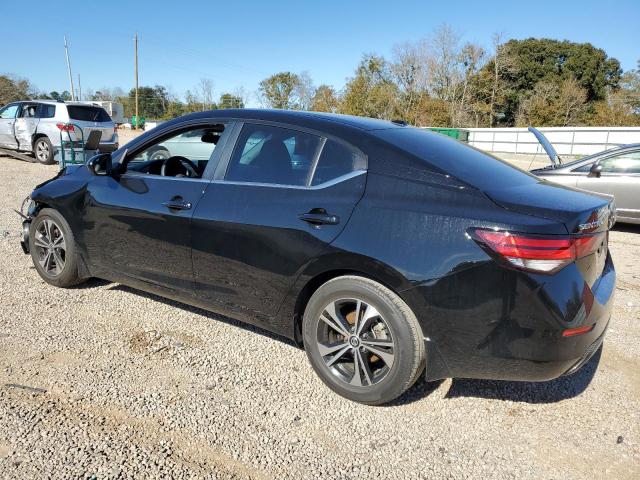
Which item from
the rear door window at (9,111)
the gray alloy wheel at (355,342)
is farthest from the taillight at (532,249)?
the rear door window at (9,111)

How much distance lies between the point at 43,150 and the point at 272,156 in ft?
44.7

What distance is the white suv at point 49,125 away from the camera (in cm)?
1363

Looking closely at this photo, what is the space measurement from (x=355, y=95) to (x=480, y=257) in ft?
172

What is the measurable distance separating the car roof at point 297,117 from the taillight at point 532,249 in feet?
3.71

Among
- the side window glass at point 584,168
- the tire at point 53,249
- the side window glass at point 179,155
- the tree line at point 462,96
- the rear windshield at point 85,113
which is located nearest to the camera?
the side window glass at point 179,155

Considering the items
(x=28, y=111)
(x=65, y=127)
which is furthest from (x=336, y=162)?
(x=28, y=111)

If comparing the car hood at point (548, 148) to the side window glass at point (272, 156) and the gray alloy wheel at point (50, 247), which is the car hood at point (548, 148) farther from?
the gray alloy wheel at point (50, 247)

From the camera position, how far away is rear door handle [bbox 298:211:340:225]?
2.73 metres

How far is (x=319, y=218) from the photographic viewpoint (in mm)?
2775

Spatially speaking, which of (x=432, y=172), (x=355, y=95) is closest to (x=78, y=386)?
(x=432, y=172)

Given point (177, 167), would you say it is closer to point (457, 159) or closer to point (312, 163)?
point (312, 163)

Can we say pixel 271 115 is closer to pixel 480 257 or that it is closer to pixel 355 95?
pixel 480 257

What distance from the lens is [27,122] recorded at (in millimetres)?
14188

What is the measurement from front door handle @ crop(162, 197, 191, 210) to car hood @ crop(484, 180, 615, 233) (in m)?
1.91
